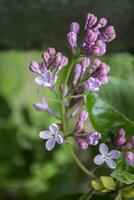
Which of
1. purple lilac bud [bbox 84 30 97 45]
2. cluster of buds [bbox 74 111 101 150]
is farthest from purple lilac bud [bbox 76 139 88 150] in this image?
purple lilac bud [bbox 84 30 97 45]

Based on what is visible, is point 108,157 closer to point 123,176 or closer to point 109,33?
point 123,176

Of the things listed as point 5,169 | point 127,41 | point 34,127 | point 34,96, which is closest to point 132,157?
point 127,41

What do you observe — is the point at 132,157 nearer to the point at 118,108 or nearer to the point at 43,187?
the point at 118,108

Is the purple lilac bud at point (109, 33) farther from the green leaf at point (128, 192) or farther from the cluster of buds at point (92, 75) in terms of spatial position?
the green leaf at point (128, 192)

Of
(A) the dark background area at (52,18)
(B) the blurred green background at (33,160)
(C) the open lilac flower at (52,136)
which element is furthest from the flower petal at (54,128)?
(B) the blurred green background at (33,160)

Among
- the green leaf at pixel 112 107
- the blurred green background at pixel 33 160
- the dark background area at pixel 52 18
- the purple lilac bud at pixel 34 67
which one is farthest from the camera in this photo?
the blurred green background at pixel 33 160

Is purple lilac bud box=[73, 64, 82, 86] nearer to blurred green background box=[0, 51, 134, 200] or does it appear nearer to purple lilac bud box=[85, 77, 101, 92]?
purple lilac bud box=[85, 77, 101, 92]
